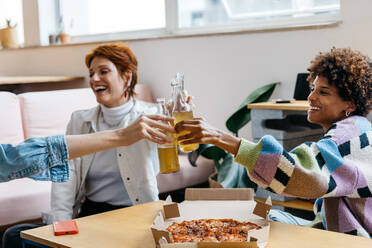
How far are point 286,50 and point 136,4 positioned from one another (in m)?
1.56

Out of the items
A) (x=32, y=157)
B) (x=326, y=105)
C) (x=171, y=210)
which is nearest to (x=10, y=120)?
(x=32, y=157)

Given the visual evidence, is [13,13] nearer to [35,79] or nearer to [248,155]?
[35,79]

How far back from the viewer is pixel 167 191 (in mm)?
3359

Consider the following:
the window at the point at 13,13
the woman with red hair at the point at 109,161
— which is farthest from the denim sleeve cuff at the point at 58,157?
the window at the point at 13,13

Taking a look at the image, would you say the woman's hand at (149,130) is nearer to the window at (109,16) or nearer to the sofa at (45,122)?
the sofa at (45,122)

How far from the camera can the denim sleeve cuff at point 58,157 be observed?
5.09ft

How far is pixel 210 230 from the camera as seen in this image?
1.45 m

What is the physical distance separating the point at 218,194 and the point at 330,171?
15.2 inches

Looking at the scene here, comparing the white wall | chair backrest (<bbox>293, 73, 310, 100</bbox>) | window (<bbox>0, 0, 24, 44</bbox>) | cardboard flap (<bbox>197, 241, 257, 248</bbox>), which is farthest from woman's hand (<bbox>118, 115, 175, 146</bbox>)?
window (<bbox>0, 0, 24, 44</bbox>)

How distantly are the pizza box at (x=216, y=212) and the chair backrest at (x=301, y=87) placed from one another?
141 centimetres

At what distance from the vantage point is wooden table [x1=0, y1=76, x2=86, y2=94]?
170 inches

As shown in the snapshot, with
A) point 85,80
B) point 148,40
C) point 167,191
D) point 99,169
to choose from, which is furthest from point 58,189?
point 85,80

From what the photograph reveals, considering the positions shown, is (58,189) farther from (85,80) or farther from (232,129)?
(85,80)

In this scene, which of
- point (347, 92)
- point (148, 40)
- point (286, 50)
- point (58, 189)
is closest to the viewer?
point (347, 92)
